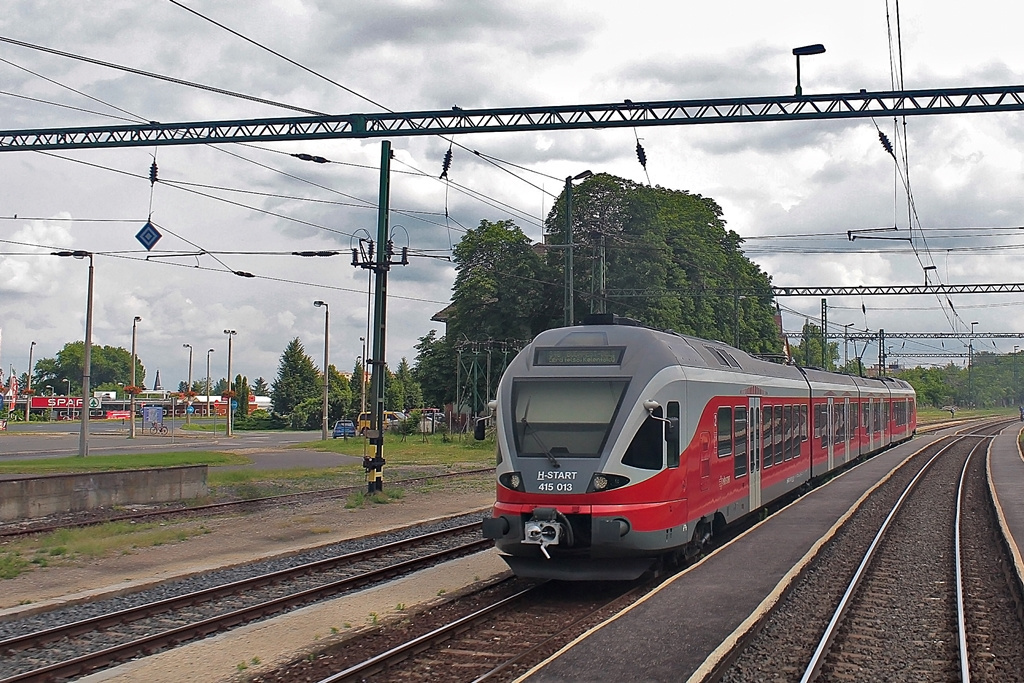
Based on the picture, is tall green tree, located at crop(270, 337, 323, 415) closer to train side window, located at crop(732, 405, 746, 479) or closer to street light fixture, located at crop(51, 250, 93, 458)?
street light fixture, located at crop(51, 250, 93, 458)

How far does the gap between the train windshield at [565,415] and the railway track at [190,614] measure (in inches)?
130

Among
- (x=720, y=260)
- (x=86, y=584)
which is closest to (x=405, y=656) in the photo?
(x=86, y=584)

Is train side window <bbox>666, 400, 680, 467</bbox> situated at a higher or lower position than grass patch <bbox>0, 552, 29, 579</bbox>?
higher

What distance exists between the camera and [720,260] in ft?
188

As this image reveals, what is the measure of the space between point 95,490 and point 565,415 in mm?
14726

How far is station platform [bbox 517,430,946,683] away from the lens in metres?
8.31

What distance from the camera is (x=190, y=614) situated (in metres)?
11.2

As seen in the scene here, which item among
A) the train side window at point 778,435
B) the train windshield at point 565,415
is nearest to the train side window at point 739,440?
the train side window at point 778,435

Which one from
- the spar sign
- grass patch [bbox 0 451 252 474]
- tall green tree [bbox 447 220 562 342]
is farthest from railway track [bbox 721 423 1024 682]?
the spar sign

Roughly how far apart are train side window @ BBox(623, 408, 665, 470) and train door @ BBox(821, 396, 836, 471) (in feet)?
47.3

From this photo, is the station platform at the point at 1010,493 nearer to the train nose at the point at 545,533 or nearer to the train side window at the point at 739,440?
the train side window at the point at 739,440

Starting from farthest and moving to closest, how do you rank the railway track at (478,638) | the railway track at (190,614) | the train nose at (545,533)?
the train nose at (545,533) → the railway track at (190,614) → the railway track at (478,638)

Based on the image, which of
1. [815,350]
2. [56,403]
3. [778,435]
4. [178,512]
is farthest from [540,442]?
[56,403]

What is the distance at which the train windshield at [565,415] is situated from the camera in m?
11.6
